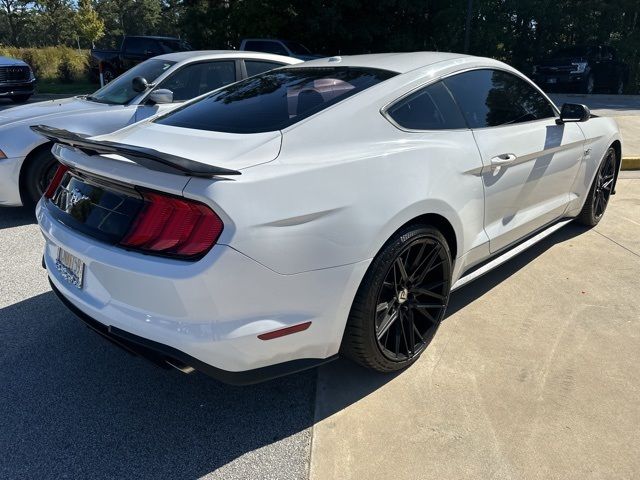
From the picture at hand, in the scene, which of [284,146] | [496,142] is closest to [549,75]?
[496,142]

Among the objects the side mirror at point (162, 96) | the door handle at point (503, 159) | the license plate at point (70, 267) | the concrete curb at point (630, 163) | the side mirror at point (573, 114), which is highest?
the side mirror at point (162, 96)

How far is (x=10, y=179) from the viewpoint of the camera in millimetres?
4934

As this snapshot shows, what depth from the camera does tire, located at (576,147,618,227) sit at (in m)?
4.67

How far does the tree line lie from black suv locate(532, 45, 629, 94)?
2.54 ft

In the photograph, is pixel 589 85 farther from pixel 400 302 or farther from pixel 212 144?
pixel 212 144

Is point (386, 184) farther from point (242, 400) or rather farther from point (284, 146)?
point (242, 400)

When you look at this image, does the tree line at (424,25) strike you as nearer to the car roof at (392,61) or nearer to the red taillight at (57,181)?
the car roof at (392,61)

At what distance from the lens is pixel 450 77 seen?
312 cm

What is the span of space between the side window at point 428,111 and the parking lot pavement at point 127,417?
1.47 metres

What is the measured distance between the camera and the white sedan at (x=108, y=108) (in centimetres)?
495

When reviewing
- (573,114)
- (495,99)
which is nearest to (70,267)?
(495,99)

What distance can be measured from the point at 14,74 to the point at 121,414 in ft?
44.1

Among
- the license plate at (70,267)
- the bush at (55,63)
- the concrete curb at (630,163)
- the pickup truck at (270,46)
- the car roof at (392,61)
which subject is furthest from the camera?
the bush at (55,63)

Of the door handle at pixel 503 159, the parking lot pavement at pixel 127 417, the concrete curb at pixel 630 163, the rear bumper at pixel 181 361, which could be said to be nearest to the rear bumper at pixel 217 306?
the rear bumper at pixel 181 361
